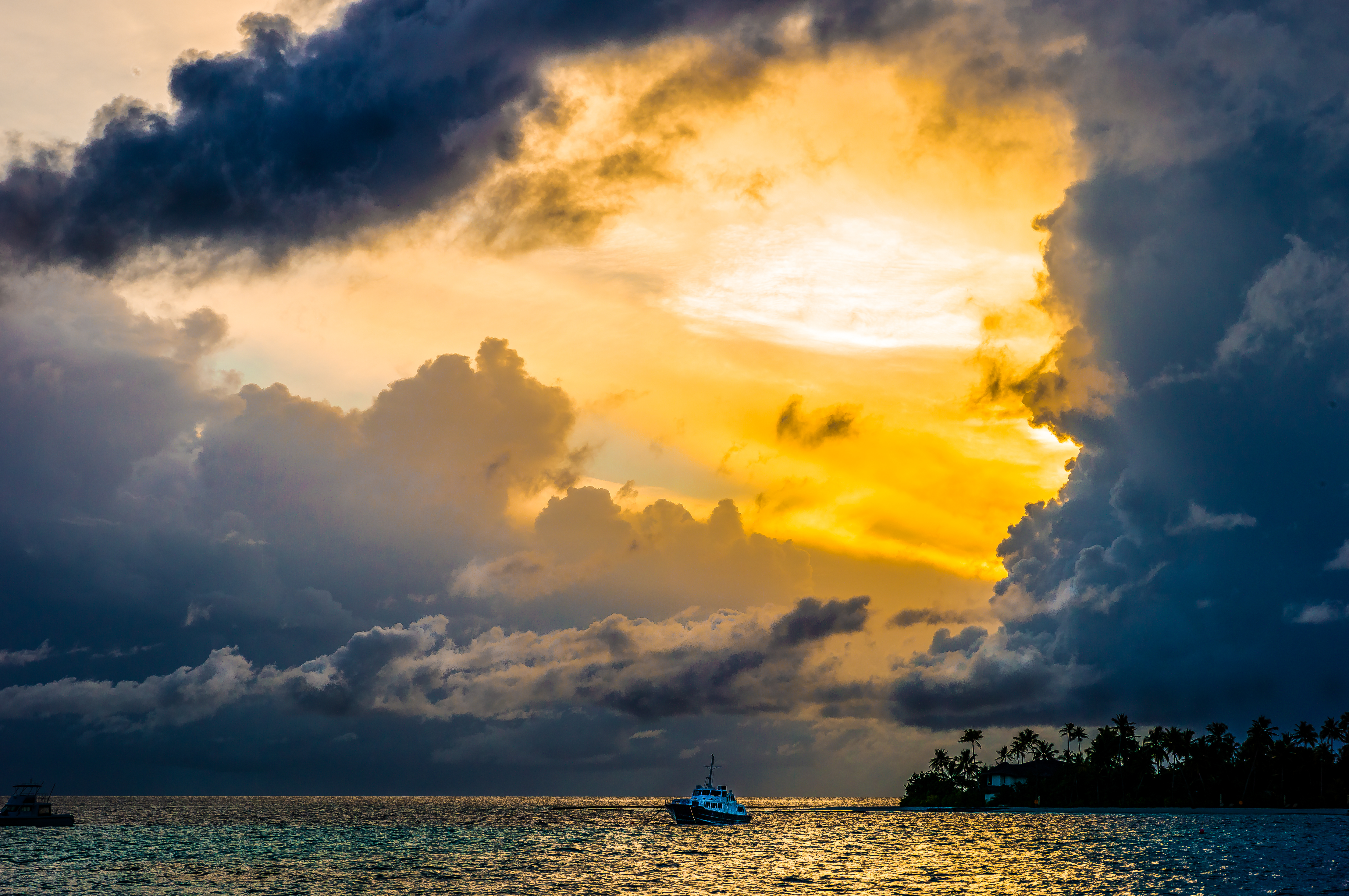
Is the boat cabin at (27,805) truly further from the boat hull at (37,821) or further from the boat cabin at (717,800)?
the boat cabin at (717,800)

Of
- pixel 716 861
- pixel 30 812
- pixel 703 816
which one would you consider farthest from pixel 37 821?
pixel 716 861

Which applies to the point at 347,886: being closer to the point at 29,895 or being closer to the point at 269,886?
the point at 269,886

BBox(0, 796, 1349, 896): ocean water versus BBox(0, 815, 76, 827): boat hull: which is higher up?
BBox(0, 796, 1349, 896): ocean water

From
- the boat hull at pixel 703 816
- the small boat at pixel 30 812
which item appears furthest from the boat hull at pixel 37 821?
the boat hull at pixel 703 816

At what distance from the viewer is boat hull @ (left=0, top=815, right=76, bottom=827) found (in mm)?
160000

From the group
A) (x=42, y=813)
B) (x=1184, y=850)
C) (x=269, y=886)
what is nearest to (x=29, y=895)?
(x=269, y=886)

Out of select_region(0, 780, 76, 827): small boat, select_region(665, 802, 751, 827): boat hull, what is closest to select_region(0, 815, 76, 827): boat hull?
select_region(0, 780, 76, 827): small boat

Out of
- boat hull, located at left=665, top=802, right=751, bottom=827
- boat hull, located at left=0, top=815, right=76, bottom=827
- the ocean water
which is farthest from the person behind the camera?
boat hull, located at left=665, top=802, right=751, bottom=827

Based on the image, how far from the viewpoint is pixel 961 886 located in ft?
296

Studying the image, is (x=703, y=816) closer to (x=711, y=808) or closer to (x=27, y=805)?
(x=711, y=808)

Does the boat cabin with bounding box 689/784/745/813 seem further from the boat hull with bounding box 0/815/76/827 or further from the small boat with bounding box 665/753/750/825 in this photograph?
the boat hull with bounding box 0/815/76/827

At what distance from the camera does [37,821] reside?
163 m

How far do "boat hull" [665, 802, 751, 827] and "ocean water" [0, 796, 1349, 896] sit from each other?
2260 mm

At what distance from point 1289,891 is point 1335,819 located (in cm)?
11324
